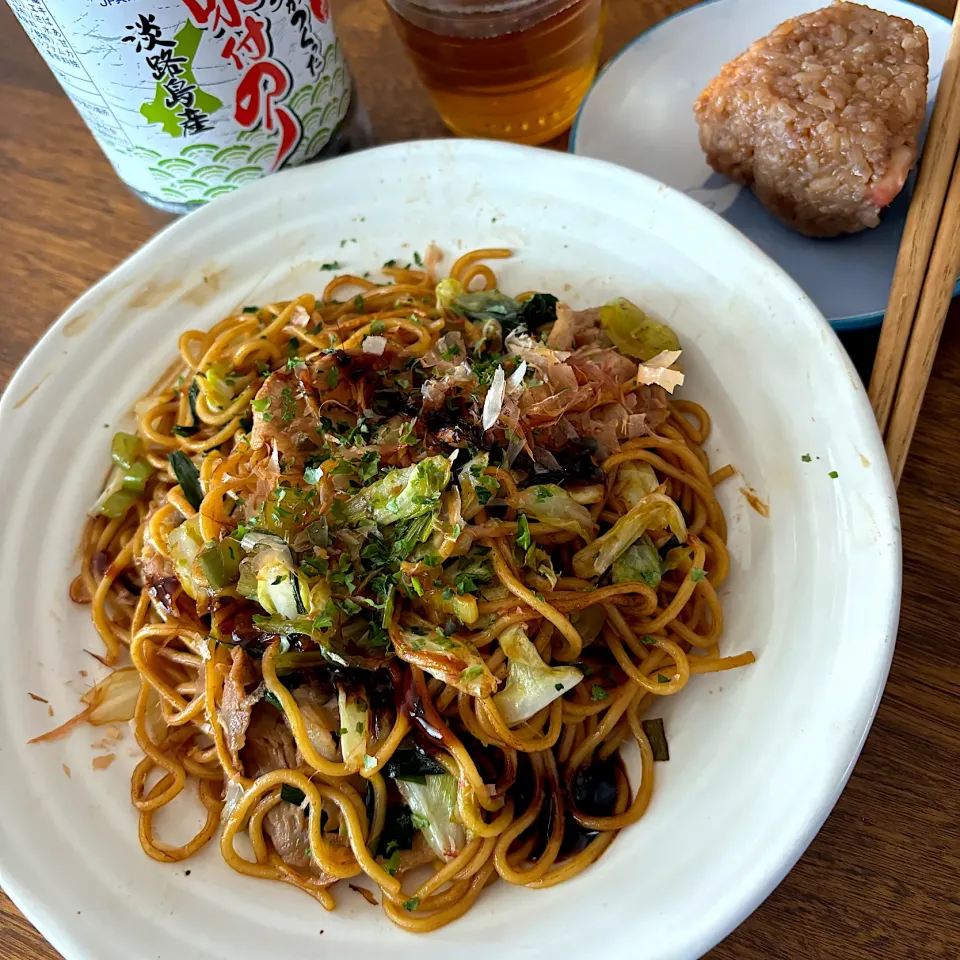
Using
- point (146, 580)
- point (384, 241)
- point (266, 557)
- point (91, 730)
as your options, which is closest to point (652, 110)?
point (384, 241)

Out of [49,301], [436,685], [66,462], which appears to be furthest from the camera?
[49,301]

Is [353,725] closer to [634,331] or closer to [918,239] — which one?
[634,331]

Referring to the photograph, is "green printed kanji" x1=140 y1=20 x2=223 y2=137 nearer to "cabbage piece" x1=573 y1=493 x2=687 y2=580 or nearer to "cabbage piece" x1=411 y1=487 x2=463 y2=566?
"cabbage piece" x1=411 y1=487 x2=463 y2=566

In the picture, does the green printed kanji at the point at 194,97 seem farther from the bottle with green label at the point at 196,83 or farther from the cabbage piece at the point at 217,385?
the cabbage piece at the point at 217,385

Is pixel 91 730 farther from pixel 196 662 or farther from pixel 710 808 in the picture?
pixel 710 808

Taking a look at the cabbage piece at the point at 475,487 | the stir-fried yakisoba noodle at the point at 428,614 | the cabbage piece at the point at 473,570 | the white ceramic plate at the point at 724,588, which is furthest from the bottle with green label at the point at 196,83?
the cabbage piece at the point at 473,570

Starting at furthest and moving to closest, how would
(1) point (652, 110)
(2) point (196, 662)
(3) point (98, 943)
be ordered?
1. (1) point (652, 110)
2. (2) point (196, 662)
3. (3) point (98, 943)

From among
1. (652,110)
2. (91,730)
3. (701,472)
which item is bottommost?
(701,472)
